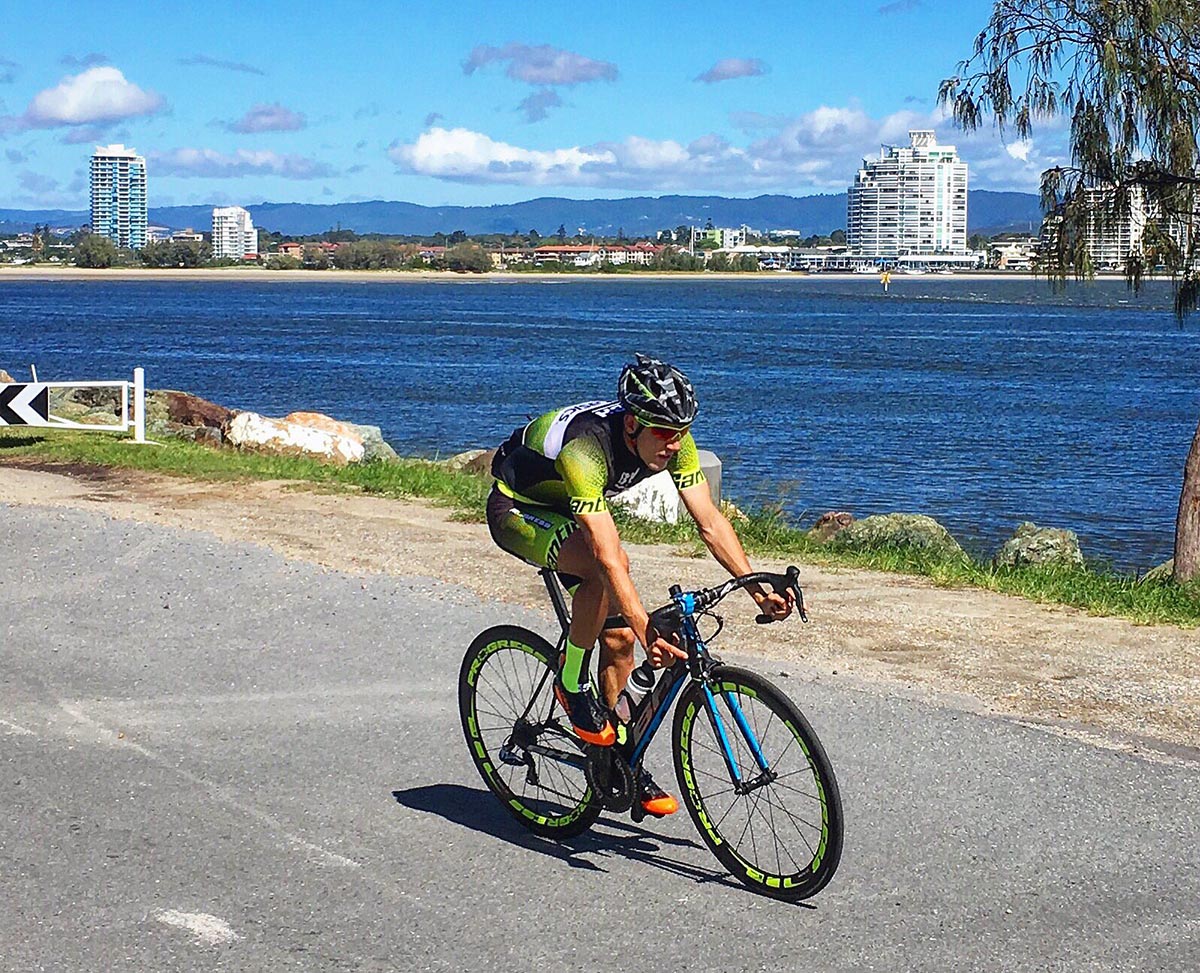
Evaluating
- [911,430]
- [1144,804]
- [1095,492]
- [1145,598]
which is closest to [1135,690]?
[1144,804]

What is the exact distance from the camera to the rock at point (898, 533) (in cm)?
1509

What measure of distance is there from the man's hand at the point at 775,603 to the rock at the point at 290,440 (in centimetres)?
1469

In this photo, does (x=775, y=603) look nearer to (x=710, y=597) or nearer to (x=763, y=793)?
(x=710, y=597)

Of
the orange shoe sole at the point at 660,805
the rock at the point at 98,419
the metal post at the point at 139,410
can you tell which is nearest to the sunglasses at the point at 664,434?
the orange shoe sole at the point at 660,805

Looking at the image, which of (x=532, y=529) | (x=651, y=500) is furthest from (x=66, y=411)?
(x=532, y=529)

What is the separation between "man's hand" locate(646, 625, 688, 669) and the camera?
509 cm

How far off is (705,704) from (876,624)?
421 centimetres

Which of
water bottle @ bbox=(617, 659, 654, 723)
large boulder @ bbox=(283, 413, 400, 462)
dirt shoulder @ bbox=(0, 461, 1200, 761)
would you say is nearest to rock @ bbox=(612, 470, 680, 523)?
dirt shoulder @ bbox=(0, 461, 1200, 761)

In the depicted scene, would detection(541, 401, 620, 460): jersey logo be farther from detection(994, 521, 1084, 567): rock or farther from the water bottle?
detection(994, 521, 1084, 567): rock

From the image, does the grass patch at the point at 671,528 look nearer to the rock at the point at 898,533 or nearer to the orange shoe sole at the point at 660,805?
the rock at the point at 898,533

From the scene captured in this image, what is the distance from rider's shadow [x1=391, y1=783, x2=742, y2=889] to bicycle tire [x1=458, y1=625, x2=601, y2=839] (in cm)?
6

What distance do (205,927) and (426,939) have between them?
0.66 metres

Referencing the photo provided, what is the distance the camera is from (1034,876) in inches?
210

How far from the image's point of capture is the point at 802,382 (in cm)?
5044
